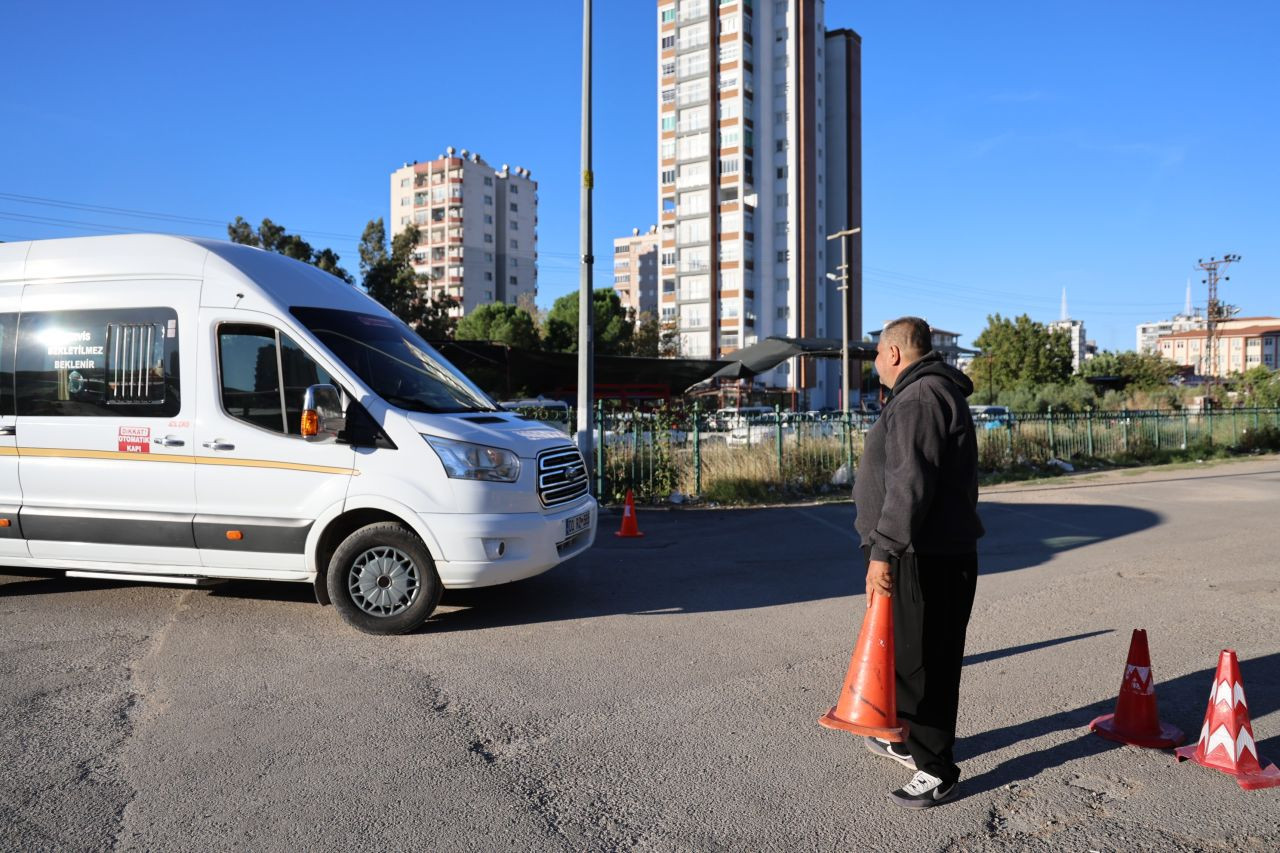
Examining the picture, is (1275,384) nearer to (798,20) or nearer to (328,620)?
(328,620)

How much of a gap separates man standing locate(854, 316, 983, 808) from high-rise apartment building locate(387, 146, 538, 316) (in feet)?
338

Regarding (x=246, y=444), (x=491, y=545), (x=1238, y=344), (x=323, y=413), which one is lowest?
(x=491, y=545)

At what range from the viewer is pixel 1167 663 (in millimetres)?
5402

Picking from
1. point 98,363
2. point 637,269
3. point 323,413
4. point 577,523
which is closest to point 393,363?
point 323,413

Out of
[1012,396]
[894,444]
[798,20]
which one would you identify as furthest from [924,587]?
[798,20]

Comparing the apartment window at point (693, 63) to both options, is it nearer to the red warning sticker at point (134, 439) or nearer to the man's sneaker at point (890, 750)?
the red warning sticker at point (134, 439)

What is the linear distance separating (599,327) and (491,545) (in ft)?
176

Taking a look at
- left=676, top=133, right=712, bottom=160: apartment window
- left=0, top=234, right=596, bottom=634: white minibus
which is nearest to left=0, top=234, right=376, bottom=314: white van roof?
left=0, top=234, right=596, bottom=634: white minibus

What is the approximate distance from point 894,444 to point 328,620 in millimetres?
4518

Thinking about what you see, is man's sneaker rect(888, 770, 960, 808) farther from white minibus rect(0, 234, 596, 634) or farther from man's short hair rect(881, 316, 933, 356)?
white minibus rect(0, 234, 596, 634)

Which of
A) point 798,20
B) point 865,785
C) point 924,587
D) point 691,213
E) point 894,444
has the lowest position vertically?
point 865,785

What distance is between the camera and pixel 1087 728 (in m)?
4.34

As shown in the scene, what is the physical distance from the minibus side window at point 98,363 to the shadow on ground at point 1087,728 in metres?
5.49

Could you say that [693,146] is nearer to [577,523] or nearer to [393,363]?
[393,363]
